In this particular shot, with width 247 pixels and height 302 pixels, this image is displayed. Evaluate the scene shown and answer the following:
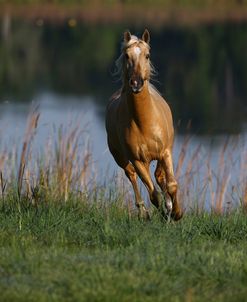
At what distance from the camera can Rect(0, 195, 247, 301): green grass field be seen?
6008mm

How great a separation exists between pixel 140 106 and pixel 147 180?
64 cm

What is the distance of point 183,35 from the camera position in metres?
42.3

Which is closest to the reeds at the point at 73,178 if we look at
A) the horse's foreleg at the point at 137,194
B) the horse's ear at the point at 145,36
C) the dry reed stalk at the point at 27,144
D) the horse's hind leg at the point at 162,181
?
the dry reed stalk at the point at 27,144

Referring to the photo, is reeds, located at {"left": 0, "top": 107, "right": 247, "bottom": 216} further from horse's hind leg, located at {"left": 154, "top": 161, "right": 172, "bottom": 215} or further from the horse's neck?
the horse's neck

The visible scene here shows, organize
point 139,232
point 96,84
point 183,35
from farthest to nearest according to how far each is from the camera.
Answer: point 183,35 → point 96,84 → point 139,232

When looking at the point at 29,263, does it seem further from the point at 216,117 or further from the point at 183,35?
the point at 183,35

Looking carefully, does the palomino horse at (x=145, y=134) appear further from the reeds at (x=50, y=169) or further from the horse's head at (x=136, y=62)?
the reeds at (x=50, y=169)

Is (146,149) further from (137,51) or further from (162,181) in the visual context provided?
(137,51)

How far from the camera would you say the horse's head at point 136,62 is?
824cm

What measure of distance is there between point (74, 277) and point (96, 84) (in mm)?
23665

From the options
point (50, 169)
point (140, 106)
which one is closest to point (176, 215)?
point (140, 106)

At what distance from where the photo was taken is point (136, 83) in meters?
8.21

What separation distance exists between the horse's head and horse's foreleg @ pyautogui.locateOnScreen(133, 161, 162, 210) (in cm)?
76

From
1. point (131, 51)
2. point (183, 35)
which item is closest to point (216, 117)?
point (131, 51)
